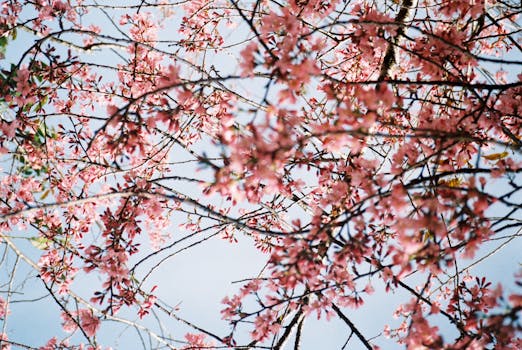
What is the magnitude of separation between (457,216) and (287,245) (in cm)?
62

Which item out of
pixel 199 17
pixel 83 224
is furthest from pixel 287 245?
pixel 199 17

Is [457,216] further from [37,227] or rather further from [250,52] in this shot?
[37,227]

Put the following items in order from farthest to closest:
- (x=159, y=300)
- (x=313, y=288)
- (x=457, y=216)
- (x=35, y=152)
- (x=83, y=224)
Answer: (x=83, y=224) → (x=35, y=152) → (x=159, y=300) → (x=313, y=288) → (x=457, y=216)

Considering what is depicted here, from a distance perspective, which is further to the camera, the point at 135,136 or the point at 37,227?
the point at 37,227

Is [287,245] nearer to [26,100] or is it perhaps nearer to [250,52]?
[250,52]

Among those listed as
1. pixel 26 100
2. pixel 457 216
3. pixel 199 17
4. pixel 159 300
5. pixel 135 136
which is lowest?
pixel 457 216

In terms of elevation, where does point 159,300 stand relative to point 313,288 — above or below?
above

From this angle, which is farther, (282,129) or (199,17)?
(199,17)

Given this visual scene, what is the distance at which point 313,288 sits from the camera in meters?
1.89

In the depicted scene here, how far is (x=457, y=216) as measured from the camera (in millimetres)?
1360

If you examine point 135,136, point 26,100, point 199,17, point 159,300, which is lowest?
point 159,300

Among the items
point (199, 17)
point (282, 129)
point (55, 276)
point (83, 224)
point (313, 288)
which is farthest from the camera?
point (199, 17)

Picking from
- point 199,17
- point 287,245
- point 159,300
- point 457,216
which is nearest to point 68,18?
point 199,17

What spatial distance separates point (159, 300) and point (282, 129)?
1.47 metres
